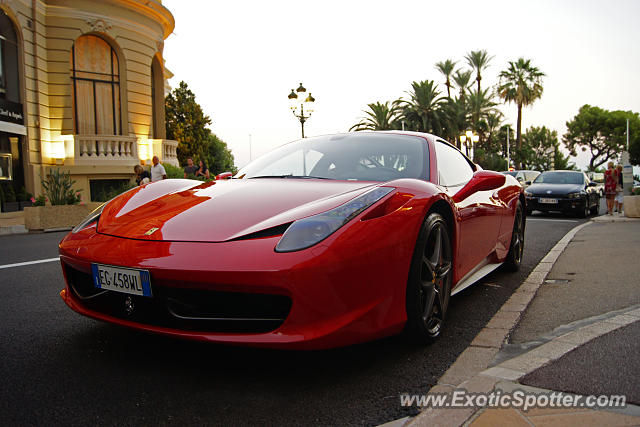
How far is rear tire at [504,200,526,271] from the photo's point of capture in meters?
4.96

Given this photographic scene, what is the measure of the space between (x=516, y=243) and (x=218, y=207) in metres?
3.38

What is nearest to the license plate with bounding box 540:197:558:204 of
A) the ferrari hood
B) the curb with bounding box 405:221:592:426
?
the curb with bounding box 405:221:592:426

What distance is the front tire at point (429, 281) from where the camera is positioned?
265cm

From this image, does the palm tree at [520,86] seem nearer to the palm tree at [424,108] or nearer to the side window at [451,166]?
the palm tree at [424,108]

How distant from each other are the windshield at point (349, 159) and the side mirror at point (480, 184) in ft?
0.99

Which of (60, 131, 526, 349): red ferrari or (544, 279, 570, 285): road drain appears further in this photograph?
(544, 279, 570, 285): road drain

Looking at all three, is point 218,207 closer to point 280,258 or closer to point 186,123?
point 280,258

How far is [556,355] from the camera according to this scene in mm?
2555

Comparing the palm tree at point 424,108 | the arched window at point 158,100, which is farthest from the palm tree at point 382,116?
the arched window at point 158,100

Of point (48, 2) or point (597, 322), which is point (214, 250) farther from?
point (48, 2)

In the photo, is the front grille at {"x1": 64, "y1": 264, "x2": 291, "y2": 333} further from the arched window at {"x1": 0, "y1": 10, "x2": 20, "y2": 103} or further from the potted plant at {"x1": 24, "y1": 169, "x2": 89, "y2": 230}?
the arched window at {"x1": 0, "y1": 10, "x2": 20, "y2": 103}

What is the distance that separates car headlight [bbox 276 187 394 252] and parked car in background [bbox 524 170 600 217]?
40.1ft

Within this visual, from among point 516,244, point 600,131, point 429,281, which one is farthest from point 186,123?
point 600,131

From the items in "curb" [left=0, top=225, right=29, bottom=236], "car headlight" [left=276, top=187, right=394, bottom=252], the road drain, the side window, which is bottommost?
"curb" [left=0, top=225, right=29, bottom=236]
